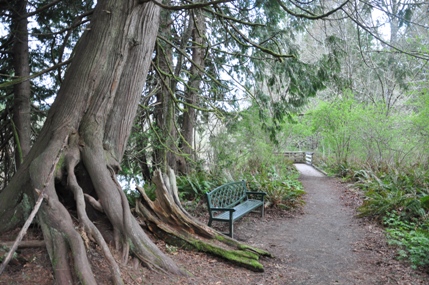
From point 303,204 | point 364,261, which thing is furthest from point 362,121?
point 364,261

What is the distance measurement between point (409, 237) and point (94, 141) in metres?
5.18

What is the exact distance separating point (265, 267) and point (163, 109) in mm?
5521

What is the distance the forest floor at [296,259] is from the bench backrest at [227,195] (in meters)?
0.46

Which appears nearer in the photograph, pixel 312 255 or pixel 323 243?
pixel 312 255

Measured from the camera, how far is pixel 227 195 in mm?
7688

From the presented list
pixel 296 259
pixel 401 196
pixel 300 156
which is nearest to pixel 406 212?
pixel 401 196

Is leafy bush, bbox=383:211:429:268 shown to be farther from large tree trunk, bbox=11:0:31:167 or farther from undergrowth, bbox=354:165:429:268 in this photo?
large tree trunk, bbox=11:0:31:167

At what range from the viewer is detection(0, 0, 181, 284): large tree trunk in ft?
11.4

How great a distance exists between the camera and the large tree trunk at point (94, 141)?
3.49 m

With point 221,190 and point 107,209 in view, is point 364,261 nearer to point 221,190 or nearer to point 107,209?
point 221,190

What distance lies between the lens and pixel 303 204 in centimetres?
948

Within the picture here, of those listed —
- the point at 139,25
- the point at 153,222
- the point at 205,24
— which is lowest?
the point at 153,222

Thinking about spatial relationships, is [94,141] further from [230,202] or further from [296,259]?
[230,202]

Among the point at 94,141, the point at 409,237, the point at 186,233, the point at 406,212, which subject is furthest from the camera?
the point at 406,212
